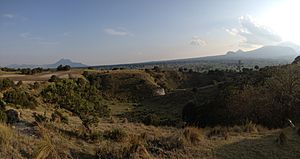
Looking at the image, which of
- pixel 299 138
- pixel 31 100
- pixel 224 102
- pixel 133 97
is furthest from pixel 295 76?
pixel 133 97

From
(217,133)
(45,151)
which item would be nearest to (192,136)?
(217,133)

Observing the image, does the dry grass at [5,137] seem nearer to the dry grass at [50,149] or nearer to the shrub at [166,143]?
the dry grass at [50,149]

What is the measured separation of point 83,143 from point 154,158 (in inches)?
95.9

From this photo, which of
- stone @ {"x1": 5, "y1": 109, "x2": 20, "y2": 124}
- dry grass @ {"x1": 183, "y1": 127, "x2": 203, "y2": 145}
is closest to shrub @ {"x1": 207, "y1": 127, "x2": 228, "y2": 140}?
dry grass @ {"x1": 183, "y1": 127, "x2": 203, "y2": 145}

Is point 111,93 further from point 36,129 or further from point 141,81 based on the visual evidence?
point 36,129

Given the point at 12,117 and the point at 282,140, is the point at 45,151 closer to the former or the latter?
the point at 12,117

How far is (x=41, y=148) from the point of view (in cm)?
848

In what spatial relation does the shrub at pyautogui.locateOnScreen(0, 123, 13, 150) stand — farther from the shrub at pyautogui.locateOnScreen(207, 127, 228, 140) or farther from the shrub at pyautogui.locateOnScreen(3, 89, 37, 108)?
the shrub at pyautogui.locateOnScreen(3, 89, 37, 108)

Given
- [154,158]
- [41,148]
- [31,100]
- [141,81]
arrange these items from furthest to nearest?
[141,81], [31,100], [154,158], [41,148]

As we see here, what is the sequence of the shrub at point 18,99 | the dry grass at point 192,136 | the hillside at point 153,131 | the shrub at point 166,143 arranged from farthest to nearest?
the shrub at point 18,99, the dry grass at point 192,136, the shrub at point 166,143, the hillside at point 153,131

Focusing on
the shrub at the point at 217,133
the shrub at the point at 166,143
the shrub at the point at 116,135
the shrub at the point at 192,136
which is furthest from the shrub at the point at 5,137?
the shrub at the point at 217,133

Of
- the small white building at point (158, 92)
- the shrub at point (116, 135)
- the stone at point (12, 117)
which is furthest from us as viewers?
the small white building at point (158, 92)

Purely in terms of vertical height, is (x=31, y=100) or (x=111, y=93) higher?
(x=31, y=100)

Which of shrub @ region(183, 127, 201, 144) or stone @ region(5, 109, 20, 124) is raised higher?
stone @ region(5, 109, 20, 124)
